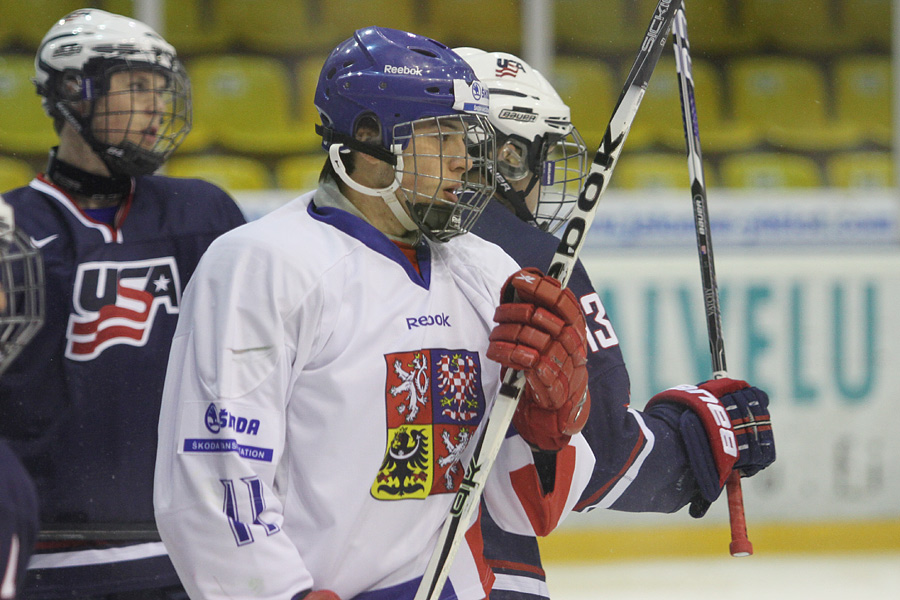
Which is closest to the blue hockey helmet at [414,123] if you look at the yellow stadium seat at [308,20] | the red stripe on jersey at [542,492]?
the red stripe on jersey at [542,492]

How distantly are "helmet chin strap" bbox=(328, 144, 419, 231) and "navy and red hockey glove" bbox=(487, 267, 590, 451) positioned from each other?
0.16m

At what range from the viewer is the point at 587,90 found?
5.09 m

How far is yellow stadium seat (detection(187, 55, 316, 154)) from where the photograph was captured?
504cm

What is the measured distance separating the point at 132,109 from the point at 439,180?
32.2 inches

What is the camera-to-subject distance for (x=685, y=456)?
1.95 metres

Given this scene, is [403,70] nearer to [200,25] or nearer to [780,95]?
[200,25]

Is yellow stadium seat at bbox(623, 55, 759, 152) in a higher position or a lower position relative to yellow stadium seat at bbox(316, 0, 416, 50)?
lower

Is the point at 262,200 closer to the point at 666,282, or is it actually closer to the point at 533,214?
the point at 666,282

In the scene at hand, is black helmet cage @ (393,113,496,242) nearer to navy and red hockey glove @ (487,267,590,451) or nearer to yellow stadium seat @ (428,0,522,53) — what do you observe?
navy and red hockey glove @ (487,267,590,451)

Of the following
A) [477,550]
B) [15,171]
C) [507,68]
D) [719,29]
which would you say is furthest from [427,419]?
[719,29]

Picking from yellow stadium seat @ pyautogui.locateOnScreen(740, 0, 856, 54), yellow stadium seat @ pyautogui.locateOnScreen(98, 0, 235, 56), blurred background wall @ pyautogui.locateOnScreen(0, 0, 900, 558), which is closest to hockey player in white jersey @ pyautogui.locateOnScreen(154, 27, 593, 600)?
blurred background wall @ pyautogui.locateOnScreen(0, 0, 900, 558)

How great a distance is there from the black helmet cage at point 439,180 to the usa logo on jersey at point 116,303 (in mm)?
674

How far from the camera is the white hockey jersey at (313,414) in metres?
1.31

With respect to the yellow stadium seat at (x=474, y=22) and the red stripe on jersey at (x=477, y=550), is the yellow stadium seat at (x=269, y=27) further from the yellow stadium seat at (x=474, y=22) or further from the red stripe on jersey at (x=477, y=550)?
the red stripe on jersey at (x=477, y=550)
